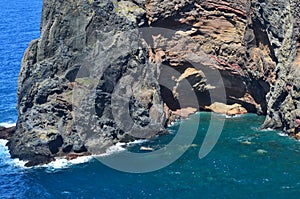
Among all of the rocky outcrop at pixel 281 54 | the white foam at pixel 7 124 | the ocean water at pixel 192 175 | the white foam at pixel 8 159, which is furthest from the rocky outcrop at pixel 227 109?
the white foam at pixel 8 159

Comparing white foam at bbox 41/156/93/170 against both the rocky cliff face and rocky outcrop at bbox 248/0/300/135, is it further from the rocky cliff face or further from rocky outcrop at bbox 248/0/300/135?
rocky outcrop at bbox 248/0/300/135

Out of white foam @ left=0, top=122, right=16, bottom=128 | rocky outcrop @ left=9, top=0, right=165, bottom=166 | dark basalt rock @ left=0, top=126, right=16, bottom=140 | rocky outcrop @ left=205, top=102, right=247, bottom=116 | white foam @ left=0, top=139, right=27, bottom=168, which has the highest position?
rocky outcrop @ left=9, top=0, right=165, bottom=166

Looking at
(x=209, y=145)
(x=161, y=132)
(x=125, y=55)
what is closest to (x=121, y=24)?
(x=125, y=55)

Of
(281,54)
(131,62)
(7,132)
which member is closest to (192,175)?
(131,62)

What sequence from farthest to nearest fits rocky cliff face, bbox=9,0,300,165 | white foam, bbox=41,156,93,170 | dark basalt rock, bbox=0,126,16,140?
dark basalt rock, bbox=0,126,16,140
rocky cliff face, bbox=9,0,300,165
white foam, bbox=41,156,93,170

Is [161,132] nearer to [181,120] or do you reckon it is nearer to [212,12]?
[181,120]

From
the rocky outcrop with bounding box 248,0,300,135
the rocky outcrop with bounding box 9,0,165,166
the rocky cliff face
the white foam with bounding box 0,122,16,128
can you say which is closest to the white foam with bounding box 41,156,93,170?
the rocky cliff face
